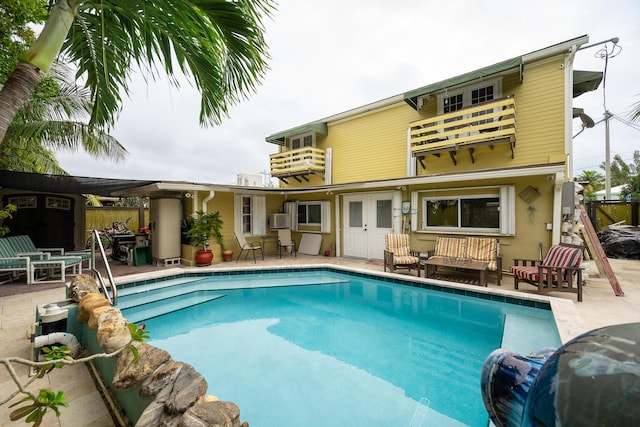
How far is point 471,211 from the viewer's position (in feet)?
24.4

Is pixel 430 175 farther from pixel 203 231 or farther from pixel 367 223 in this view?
pixel 203 231

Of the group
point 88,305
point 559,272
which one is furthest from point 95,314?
point 559,272

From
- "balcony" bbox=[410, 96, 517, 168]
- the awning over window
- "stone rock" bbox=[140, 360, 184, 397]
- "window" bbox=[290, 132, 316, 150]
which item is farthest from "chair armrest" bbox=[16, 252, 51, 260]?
"balcony" bbox=[410, 96, 517, 168]

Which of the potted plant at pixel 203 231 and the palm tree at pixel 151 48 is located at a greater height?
the palm tree at pixel 151 48

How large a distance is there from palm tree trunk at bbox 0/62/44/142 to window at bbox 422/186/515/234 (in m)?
7.94

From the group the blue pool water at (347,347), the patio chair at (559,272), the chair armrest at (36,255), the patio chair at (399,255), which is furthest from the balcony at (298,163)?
the patio chair at (559,272)

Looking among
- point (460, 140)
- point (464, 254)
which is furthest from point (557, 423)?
point (460, 140)

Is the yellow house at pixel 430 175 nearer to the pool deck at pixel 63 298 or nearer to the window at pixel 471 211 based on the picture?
the window at pixel 471 211

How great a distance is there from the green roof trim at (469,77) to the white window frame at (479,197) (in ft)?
9.29

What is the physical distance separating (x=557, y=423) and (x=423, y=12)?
8.62m

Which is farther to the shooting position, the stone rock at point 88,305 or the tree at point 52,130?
the tree at point 52,130

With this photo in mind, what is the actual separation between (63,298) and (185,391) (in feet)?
15.7

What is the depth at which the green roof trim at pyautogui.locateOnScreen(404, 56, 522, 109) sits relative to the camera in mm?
6899

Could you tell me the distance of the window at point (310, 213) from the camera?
10734 millimetres
